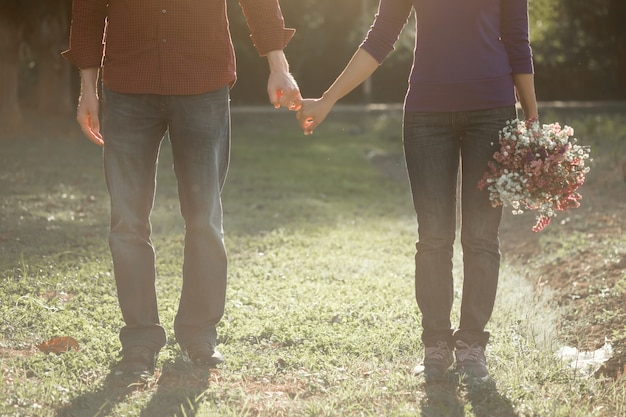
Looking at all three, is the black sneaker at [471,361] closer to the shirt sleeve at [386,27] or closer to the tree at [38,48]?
the shirt sleeve at [386,27]

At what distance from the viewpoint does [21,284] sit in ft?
19.1

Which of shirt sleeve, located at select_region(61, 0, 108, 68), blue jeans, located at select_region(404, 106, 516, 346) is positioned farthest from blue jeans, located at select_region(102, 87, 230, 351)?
blue jeans, located at select_region(404, 106, 516, 346)

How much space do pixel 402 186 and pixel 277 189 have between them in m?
1.99

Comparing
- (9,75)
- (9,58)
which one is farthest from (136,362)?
(9,58)

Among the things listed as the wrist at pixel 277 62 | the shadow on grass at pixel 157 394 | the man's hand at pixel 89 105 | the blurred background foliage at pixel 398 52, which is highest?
the blurred background foliage at pixel 398 52

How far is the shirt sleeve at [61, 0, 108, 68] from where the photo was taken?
426 cm

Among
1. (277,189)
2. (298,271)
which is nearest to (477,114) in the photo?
(298,271)

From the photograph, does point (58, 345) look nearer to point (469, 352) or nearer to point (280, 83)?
point (280, 83)

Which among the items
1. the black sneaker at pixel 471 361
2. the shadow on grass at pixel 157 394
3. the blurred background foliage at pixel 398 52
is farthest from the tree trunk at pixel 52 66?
the black sneaker at pixel 471 361

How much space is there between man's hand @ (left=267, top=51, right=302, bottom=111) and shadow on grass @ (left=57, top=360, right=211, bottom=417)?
4.35 ft

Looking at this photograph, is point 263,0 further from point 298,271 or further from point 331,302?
point 298,271

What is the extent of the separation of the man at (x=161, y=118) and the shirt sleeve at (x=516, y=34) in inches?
39.5

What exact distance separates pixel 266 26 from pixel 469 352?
71.7 inches

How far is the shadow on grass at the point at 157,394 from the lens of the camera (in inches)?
Result: 151
